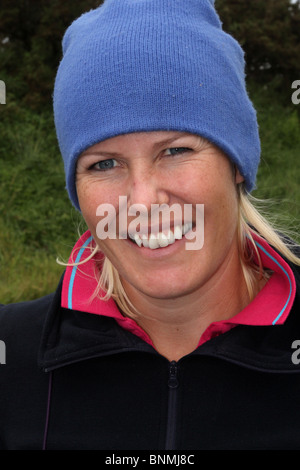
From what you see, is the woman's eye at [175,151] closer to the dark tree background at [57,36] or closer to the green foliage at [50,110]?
the green foliage at [50,110]

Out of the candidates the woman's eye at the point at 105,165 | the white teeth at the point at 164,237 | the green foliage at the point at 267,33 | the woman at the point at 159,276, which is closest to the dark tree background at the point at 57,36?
the green foliage at the point at 267,33

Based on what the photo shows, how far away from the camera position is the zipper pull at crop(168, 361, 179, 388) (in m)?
1.69

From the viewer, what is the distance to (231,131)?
5.44 ft

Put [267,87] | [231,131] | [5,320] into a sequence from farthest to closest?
1. [267,87]
2. [5,320]
3. [231,131]

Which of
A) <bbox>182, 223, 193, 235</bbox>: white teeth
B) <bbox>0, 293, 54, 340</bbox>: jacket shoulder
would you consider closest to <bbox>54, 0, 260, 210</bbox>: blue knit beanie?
<bbox>182, 223, 193, 235</bbox>: white teeth

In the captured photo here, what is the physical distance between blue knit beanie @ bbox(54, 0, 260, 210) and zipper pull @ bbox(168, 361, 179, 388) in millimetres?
603

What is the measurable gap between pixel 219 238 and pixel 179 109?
0.37m

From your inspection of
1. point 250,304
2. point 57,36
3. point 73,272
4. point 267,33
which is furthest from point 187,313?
point 267,33

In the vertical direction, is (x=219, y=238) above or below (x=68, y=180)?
below

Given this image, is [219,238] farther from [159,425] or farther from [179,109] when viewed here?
[159,425]

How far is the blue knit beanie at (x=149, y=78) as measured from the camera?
1.54m

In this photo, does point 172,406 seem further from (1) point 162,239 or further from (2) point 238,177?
(2) point 238,177

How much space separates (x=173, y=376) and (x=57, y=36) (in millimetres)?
5280

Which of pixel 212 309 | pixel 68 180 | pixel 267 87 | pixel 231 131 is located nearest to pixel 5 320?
pixel 68 180
